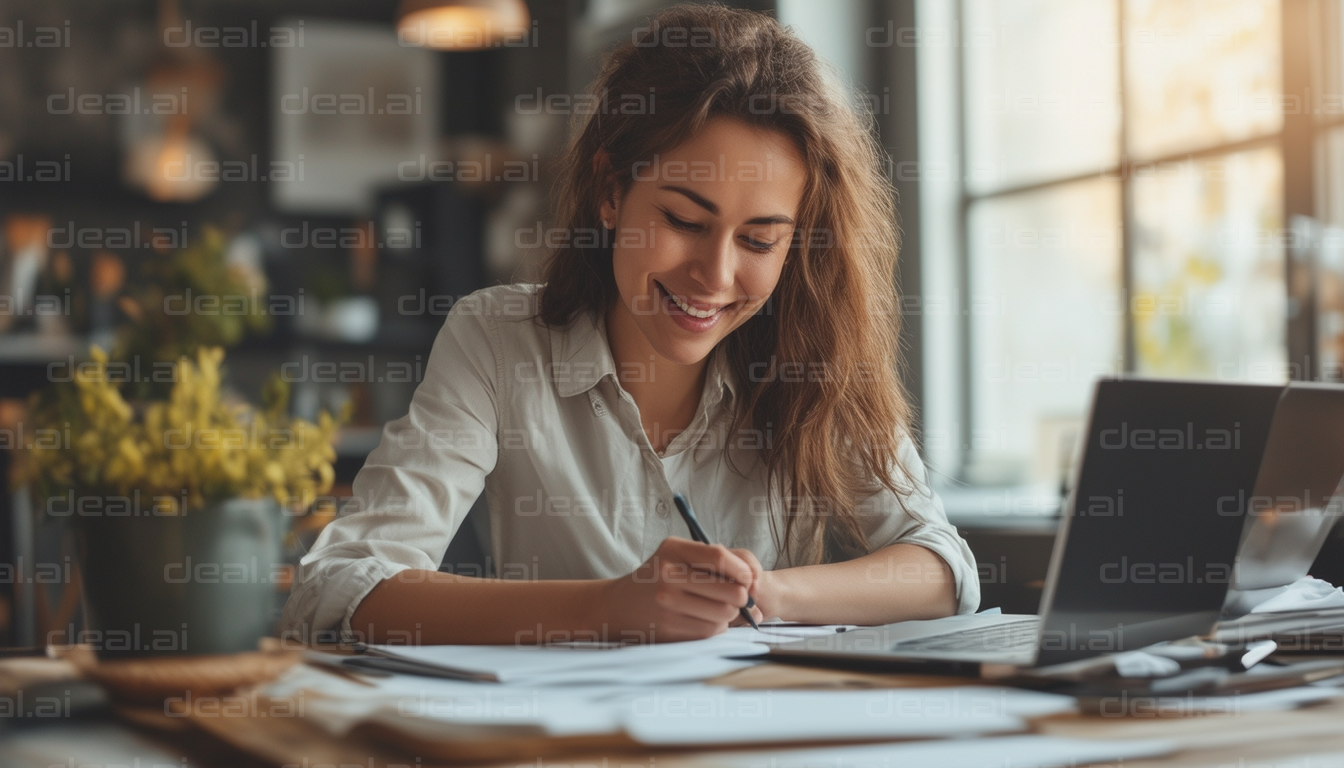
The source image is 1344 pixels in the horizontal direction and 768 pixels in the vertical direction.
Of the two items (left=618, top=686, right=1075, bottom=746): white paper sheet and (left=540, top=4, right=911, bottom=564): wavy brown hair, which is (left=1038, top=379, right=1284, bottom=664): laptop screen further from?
(left=540, top=4, right=911, bottom=564): wavy brown hair

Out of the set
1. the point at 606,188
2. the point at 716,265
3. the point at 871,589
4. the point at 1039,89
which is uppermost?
the point at 1039,89

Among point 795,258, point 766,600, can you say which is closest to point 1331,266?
point 795,258

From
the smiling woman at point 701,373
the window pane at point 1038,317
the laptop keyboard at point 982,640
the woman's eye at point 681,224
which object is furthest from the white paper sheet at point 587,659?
the window pane at point 1038,317

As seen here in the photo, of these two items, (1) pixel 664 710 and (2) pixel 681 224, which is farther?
(2) pixel 681 224

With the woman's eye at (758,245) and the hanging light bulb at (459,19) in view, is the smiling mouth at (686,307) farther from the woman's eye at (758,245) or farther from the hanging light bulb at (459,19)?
the hanging light bulb at (459,19)

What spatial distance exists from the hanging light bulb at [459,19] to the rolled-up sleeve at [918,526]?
6.94 ft

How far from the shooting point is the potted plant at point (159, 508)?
77cm

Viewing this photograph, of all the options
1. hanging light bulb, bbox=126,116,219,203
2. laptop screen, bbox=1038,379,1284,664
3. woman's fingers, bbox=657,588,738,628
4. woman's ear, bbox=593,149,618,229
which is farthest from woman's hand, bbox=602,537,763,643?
hanging light bulb, bbox=126,116,219,203

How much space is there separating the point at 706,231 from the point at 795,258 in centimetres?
23

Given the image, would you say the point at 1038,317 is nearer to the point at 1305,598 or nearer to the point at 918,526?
the point at 918,526

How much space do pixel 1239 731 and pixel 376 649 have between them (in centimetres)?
64

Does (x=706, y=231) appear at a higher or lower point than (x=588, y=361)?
higher

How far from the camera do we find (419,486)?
136cm

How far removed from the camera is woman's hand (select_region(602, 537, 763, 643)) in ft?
3.39
